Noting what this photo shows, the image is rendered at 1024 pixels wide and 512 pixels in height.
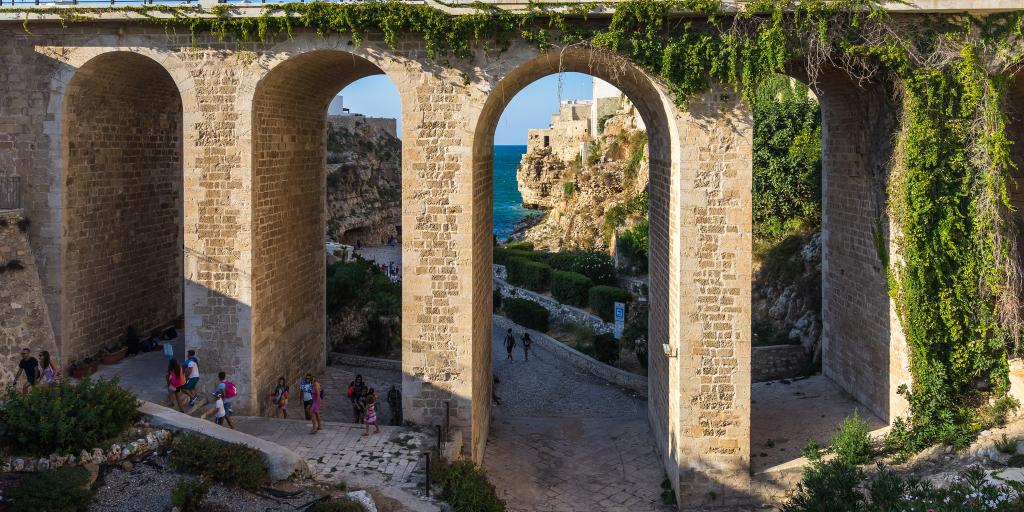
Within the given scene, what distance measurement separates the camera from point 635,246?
Answer: 2617cm

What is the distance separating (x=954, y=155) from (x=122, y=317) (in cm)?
1463

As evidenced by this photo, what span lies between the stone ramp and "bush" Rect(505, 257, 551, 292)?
14755mm

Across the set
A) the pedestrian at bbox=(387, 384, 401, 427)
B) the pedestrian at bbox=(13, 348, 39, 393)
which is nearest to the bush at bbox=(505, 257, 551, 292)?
the pedestrian at bbox=(387, 384, 401, 427)

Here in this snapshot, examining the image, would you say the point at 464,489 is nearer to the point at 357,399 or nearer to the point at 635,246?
the point at 357,399

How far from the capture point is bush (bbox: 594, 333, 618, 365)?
68.6ft

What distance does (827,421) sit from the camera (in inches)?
599

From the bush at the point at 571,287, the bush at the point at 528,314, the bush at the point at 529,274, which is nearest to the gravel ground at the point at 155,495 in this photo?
the bush at the point at 528,314

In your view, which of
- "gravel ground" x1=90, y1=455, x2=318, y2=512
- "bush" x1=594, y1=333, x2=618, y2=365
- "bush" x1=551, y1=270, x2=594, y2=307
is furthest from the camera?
"bush" x1=551, y1=270, x2=594, y2=307

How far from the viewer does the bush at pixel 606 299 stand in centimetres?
2339

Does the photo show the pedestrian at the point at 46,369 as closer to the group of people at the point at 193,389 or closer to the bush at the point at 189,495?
the group of people at the point at 193,389

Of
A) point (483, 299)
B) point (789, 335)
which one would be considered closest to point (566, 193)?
point (789, 335)

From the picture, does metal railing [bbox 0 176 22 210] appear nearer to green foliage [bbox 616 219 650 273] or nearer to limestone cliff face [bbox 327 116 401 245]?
green foliage [bbox 616 219 650 273]

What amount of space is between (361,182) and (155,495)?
2895 centimetres

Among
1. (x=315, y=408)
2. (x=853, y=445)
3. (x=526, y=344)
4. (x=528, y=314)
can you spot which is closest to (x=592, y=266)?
(x=528, y=314)
